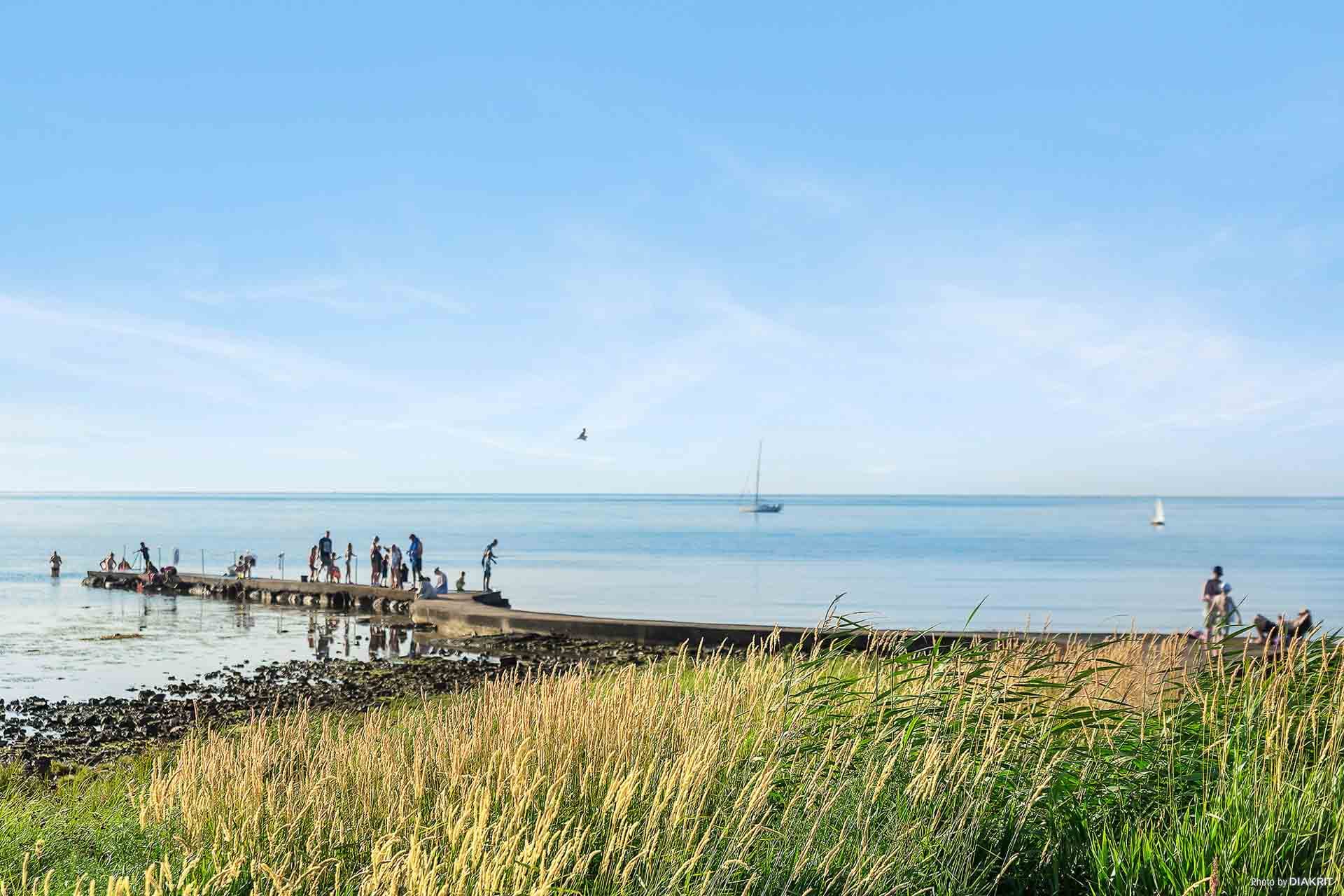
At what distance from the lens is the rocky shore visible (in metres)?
13.9

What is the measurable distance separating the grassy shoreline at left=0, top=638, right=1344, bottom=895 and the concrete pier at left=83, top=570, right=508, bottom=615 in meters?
21.8

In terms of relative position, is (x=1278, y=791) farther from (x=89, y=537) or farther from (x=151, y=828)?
(x=89, y=537)

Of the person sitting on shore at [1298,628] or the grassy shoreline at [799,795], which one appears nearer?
the grassy shoreline at [799,795]

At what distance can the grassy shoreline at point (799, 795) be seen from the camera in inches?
173

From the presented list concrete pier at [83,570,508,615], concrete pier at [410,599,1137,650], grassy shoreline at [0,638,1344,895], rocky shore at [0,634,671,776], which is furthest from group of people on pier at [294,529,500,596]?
grassy shoreline at [0,638,1344,895]

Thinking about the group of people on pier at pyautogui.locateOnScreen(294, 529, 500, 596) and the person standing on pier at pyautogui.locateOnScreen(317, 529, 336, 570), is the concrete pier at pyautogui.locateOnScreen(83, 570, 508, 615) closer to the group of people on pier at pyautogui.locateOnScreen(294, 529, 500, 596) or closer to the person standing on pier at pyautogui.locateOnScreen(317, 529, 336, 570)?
the group of people on pier at pyautogui.locateOnScreen(294, 529, 500, 596)

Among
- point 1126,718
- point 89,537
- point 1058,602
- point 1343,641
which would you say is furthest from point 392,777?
point 89,537

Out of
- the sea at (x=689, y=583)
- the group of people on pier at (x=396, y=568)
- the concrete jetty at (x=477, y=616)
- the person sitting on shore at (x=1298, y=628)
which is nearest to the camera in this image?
the person sitting on shore at (x=1298, y=628)

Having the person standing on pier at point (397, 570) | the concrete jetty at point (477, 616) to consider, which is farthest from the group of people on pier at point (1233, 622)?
the person standing on pier at point (397, 570)

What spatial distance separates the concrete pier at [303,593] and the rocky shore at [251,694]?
19.9 ft

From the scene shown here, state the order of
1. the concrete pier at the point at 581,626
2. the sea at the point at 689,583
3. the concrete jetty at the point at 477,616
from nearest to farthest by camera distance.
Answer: the concrete jetty at the point at 477,616
the concrete pier at the point at 581,626
the sea at the point at 689,583

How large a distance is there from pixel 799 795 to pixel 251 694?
585 inches

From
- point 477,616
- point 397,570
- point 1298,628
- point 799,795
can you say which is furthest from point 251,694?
point 397,570

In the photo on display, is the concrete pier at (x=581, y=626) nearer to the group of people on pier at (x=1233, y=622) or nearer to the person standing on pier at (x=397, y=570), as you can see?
the group of people on pier at (x=1233, y=622)
